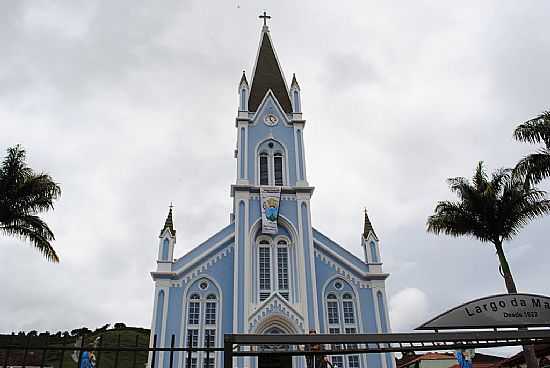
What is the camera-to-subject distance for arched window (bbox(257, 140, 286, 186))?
91.6 ft

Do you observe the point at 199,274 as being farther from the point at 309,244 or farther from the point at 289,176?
the point at 289,176

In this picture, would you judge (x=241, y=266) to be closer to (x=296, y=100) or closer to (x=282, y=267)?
(x=282, y=267)

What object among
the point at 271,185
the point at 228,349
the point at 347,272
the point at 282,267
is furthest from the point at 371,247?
the point at 228,349

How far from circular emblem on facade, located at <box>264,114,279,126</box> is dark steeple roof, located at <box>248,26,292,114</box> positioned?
108 cm

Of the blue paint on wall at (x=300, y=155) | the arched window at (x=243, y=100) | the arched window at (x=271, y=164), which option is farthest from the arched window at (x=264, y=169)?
the arched window at (x=243, y=100)

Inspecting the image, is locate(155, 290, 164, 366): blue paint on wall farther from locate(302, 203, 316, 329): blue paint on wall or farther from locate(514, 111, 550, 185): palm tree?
locate(514, 111, 550, 185): palm tree

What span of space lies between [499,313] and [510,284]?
13.5m

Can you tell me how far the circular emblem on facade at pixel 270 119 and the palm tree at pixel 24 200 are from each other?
1373cm

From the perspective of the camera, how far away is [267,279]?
24656 millimetres

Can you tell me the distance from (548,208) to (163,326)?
725 inches

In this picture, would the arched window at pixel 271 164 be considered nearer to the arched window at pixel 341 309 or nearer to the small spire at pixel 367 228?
the small spire at pixel 367 228

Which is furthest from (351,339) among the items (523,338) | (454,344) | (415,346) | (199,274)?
(199,274)

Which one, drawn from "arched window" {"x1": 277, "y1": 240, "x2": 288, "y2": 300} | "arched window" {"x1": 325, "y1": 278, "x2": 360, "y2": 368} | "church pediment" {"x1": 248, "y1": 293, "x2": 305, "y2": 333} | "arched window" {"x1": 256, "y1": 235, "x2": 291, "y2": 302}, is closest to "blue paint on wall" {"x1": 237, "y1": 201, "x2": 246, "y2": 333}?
"church pediment" {"x1": 248, "y1": 293, "x2": 305, "y2": 333}

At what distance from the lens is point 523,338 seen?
19.4 feet
